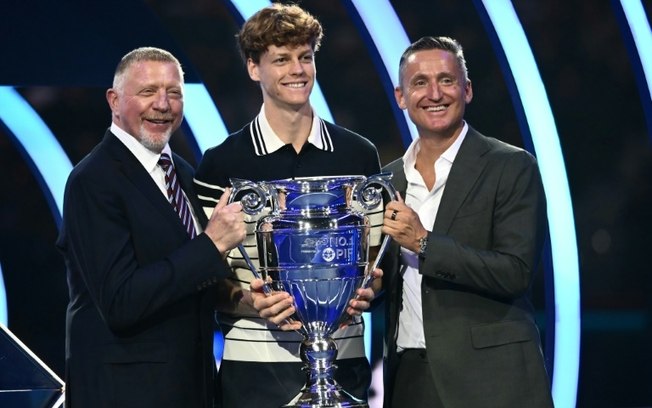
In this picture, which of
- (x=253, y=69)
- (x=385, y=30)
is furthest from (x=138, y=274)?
(x=385, y=30)

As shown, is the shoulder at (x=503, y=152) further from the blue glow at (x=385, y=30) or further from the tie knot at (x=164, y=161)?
the blue glow at (x=385, y=30)

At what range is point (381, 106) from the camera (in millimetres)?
6754

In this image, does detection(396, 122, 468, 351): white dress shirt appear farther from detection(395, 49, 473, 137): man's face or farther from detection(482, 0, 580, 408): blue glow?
detection(482, 0, 580, 408): blue glow

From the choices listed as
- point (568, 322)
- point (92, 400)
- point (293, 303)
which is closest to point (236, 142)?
point (293, 303)

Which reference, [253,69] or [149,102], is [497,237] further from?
[149,102]

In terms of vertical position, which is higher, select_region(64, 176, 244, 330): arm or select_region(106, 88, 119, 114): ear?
select_region(106, 88, 119, 114): ear

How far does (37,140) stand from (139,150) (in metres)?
1.83

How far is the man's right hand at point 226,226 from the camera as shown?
283 centimetres

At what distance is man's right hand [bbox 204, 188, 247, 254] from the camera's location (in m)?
2.83

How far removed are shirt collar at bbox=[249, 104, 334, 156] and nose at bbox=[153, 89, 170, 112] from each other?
285 millimetres

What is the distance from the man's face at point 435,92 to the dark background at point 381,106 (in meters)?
1.64

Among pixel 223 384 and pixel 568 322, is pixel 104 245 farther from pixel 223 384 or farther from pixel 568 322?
pixel 568 322

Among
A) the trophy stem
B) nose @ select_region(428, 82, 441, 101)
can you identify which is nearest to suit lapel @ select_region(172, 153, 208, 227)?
the trophy stem

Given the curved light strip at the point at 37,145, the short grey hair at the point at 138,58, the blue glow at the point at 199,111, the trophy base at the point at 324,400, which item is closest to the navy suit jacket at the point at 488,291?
the trophy base at the point at 324,400
